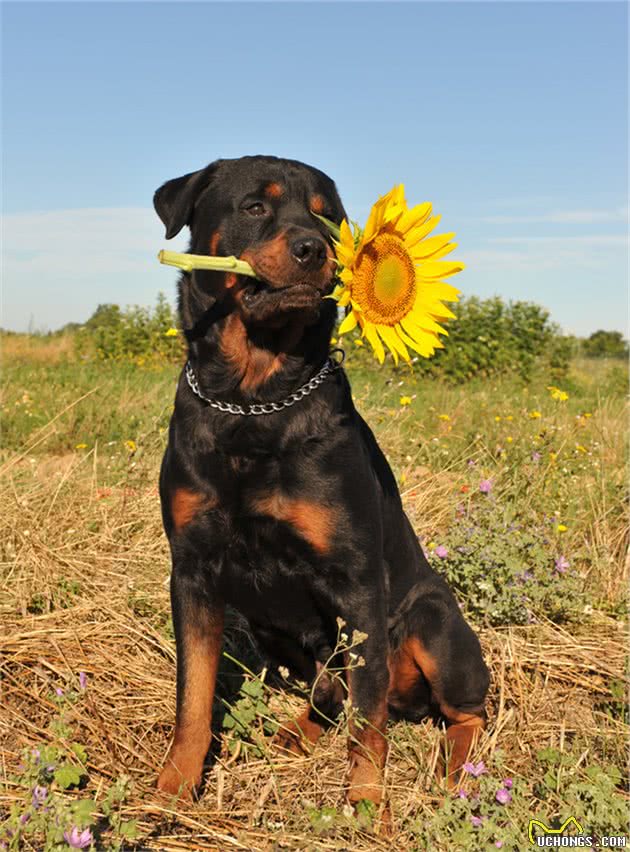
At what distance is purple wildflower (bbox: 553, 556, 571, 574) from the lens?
13.7 ft

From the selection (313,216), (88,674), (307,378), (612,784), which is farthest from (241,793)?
(313,216)

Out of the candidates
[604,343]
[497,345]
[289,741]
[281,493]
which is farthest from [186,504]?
[604,343]

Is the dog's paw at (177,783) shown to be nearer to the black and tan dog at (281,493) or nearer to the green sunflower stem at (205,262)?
the black and tan dog at (281,493)

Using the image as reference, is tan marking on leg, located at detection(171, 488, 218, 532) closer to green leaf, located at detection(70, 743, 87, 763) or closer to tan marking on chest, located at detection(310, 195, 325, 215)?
green leaf, located at detection(70, 743, 87, 763)

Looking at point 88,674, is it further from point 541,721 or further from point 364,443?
point 541,721

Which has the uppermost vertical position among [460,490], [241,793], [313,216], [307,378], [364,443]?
[313,216]

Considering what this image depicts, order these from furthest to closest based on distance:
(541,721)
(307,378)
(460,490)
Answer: (460,490) < (541,721) < (307,378)

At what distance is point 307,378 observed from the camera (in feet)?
9.75

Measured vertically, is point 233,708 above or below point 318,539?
below

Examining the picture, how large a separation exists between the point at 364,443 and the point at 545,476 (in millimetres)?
2683

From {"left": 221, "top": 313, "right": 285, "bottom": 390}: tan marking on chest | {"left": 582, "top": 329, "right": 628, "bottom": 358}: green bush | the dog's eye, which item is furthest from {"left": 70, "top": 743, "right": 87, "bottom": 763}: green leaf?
{"left": 582, "top": 329, "right": 628, "bottom": 358}: green bush

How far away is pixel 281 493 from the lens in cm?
276

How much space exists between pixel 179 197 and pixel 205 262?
44cm

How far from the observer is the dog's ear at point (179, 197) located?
10.1 ft
